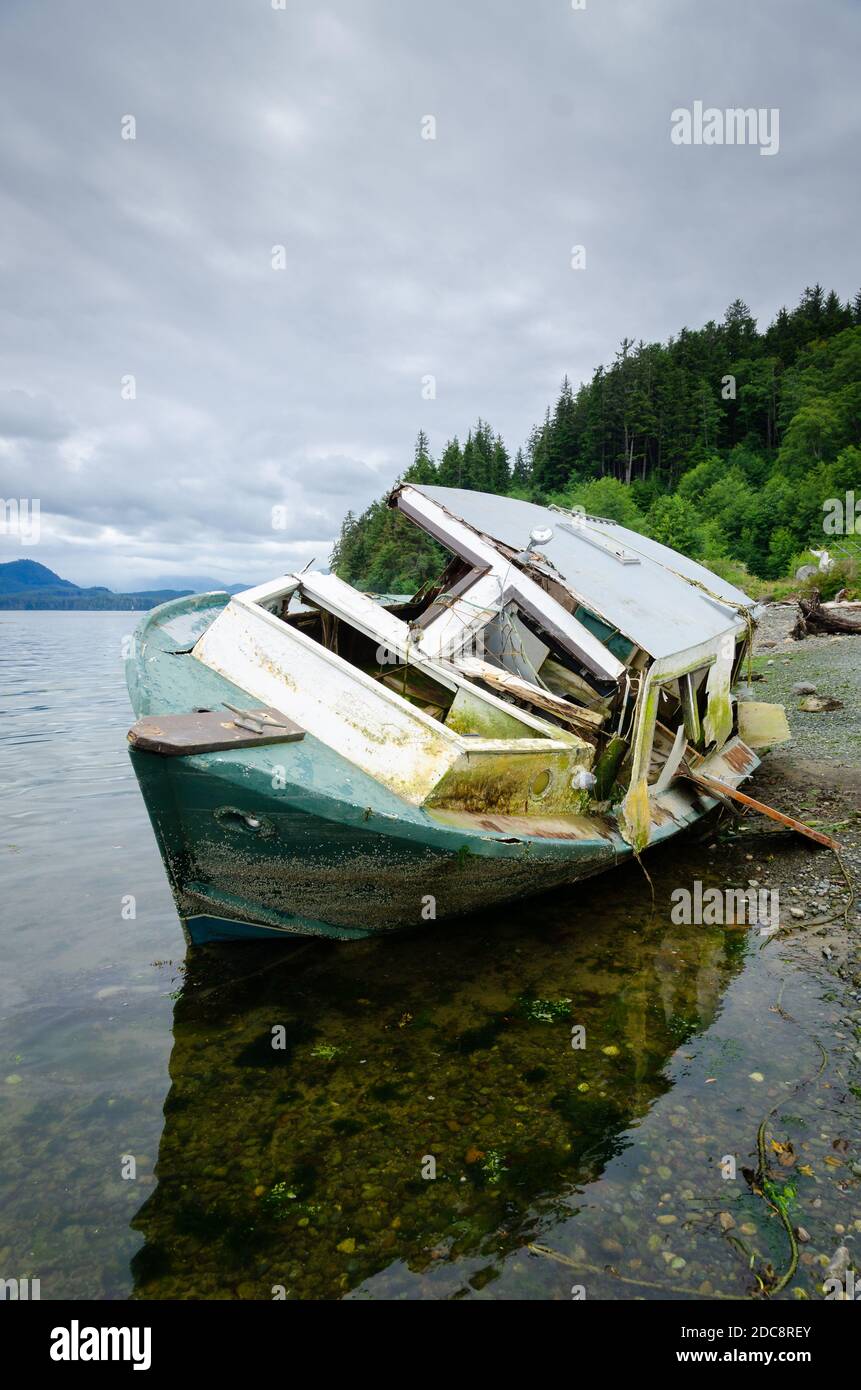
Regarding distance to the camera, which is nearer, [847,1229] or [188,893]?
[847,1229]

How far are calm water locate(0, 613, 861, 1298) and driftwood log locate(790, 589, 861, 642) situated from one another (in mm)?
16705

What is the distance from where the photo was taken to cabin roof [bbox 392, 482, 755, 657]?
6.32 meters

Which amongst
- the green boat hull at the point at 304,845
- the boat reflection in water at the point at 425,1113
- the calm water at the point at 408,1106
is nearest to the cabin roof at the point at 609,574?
the green boat hull at the point at 304,845

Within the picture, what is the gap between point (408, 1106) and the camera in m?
3.90

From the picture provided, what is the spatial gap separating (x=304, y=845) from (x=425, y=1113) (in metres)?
1.68

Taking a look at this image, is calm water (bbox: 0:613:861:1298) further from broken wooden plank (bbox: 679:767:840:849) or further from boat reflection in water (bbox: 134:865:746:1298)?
broken wooden plank (bbox: 679:767:840:849)

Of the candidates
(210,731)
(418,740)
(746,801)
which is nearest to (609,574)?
(746,801)

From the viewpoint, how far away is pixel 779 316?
3184 inches

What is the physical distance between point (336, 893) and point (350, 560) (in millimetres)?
80163

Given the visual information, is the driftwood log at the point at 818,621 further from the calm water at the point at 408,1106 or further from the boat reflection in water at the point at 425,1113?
the boat reflection in water at the point at 425,1113

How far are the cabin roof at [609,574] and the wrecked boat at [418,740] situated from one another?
48mm

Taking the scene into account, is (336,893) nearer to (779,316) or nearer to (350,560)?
(350,560)
